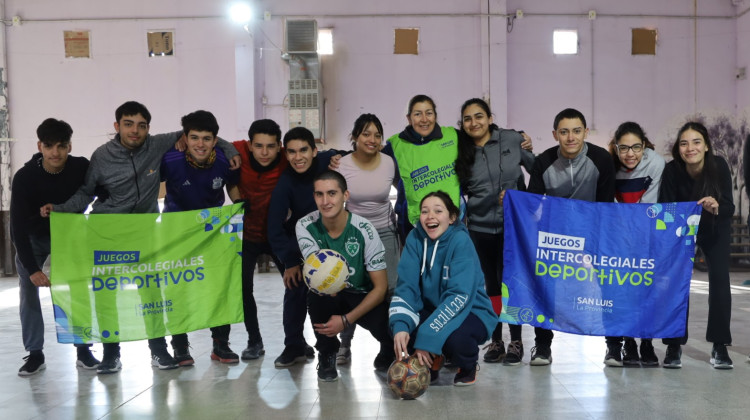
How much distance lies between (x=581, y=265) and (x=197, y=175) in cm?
231

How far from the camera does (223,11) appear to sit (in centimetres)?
1166

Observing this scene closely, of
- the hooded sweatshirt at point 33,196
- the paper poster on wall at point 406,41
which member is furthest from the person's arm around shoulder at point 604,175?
the paper poster on wall at point 406,41

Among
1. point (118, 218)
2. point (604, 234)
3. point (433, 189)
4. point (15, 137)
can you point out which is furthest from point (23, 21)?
point (604, 234)

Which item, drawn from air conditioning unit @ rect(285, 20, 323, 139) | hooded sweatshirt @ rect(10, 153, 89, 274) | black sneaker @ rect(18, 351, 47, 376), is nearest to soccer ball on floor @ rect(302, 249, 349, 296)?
hooded sweatshirt @ rect(10, 153, 89, 274)

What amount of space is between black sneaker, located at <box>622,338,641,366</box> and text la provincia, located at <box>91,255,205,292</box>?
251cm

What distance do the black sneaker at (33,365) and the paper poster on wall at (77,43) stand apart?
9.21 m

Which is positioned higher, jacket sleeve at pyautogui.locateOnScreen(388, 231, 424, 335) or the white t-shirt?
the white t-shirt

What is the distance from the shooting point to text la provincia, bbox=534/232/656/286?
3.74 m

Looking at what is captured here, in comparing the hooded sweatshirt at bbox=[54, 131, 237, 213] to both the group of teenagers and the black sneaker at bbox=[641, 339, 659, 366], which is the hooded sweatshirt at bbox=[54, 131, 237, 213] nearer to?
the group of teenagers

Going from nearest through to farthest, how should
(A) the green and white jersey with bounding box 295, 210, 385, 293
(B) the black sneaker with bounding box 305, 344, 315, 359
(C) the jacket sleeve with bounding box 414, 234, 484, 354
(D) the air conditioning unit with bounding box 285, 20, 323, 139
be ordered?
(C) the jacket sleeve with bounding box 414, 234, 484, 354
(A) the green and white jersey with bounding box 295, 210, 385, 293
(B) the black sneaker with bounding box 305, 344, 315, 359
(D) the air conditioning unit with bounding box 285, 20, 323, 139

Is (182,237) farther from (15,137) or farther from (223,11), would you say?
(15,137)

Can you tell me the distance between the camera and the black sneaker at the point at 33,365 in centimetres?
377

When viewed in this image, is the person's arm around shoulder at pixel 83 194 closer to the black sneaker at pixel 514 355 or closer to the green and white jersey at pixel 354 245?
the green and white jersey at pixel 354 245

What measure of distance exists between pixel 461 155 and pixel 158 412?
6.91ft
